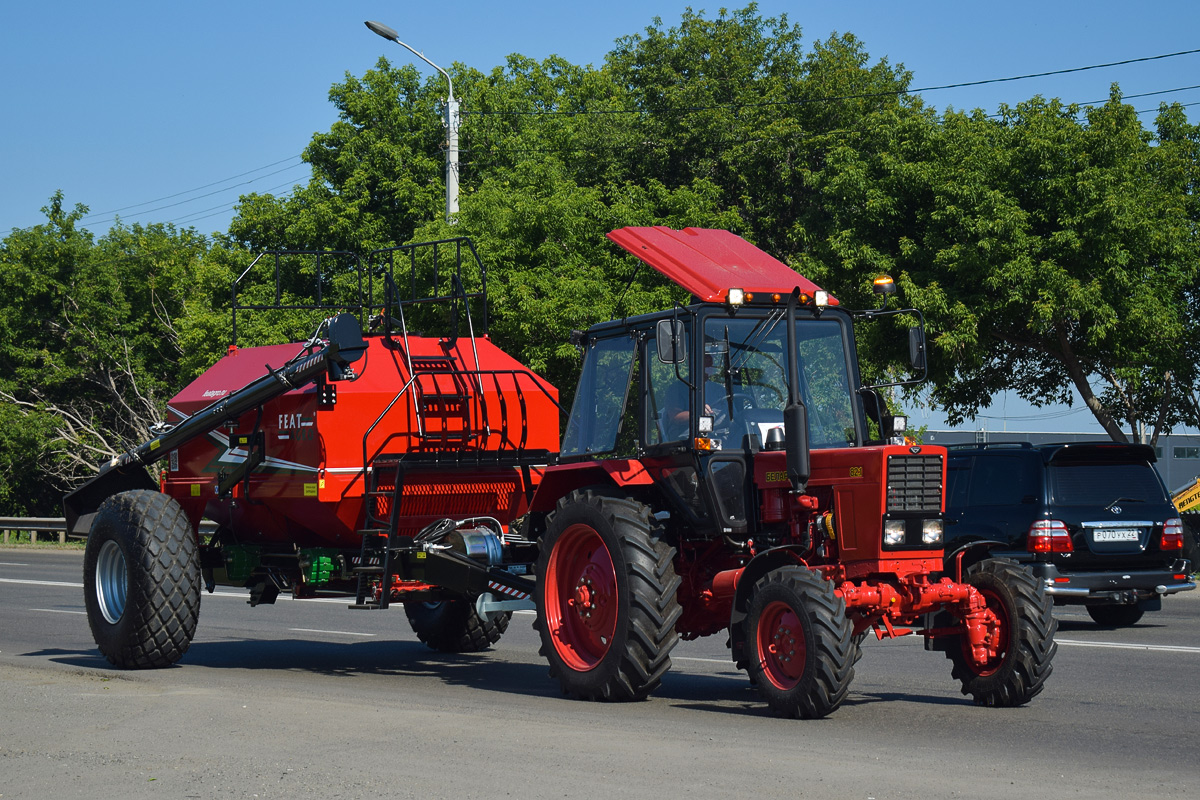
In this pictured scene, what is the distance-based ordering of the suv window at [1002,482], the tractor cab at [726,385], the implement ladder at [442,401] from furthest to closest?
the suv window at [1002,482] < the implement ladder at [442,401] < the tractor cab at [726,385]

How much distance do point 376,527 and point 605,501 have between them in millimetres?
2654

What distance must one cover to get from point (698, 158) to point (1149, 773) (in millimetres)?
29634

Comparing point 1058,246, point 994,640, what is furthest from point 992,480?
point 1058,246

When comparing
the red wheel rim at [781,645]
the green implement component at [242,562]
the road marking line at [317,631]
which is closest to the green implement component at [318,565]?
the green implement component at [242,562]

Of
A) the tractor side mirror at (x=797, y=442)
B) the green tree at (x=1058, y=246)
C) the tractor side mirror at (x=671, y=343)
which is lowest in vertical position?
the tractor side mirror at (x=797, y=442)

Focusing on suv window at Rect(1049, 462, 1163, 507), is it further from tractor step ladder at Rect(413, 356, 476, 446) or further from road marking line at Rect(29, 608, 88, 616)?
road marking line at Rect(29, 608, 88, 616)

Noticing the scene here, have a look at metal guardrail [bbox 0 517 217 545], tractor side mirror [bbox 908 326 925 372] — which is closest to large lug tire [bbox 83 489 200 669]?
tractor side mirror [bbox 908 326 925 372]

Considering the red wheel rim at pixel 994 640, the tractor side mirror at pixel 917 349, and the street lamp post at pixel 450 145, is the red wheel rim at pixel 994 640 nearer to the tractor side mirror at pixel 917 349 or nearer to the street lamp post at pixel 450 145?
the tractor side mirror at pixel 917 349

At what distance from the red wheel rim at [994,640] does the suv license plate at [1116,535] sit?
237 inches

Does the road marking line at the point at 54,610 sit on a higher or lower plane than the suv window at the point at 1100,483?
lower

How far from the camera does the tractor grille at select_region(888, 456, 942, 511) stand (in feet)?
27.8

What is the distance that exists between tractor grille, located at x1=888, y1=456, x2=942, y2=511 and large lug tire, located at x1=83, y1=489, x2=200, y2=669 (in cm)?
596

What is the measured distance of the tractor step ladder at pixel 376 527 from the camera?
11.1m

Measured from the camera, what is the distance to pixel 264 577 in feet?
39.5
